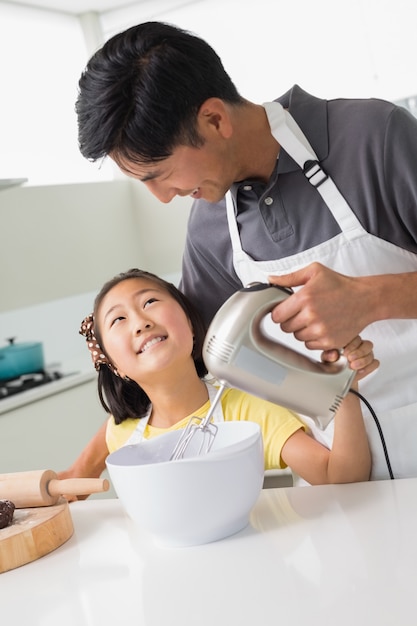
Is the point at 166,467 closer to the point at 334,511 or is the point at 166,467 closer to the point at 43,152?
the point at 334,511

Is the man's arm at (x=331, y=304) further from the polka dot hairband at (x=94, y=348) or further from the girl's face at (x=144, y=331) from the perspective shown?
the polka dot hairband at (x=94, y=348)

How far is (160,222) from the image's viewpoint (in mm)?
5238

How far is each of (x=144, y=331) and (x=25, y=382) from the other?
7.58 feet

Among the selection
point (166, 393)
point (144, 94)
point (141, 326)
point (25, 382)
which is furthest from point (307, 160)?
point (25, 382)

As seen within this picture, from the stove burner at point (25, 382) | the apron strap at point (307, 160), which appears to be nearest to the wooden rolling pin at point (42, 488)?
the apron strap at point (307, 160)

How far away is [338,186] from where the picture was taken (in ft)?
4.81

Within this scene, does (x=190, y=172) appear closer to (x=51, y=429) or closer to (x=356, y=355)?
(x=356, y=355)

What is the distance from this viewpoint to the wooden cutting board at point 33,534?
1.25 m

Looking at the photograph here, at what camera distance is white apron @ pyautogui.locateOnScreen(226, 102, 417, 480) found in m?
1.46

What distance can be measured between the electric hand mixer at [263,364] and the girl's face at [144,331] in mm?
366

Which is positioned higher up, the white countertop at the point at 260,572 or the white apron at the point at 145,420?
the white apron at the point at 145,420

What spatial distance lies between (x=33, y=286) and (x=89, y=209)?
0.75m

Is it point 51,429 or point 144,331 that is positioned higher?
A: point 144,331

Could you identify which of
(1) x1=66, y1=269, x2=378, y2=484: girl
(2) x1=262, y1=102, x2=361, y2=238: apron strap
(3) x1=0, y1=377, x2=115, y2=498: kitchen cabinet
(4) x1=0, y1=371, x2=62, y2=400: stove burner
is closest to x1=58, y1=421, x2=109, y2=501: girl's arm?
(1) x1=66, y1=269, x2=378, y2=484: girl
